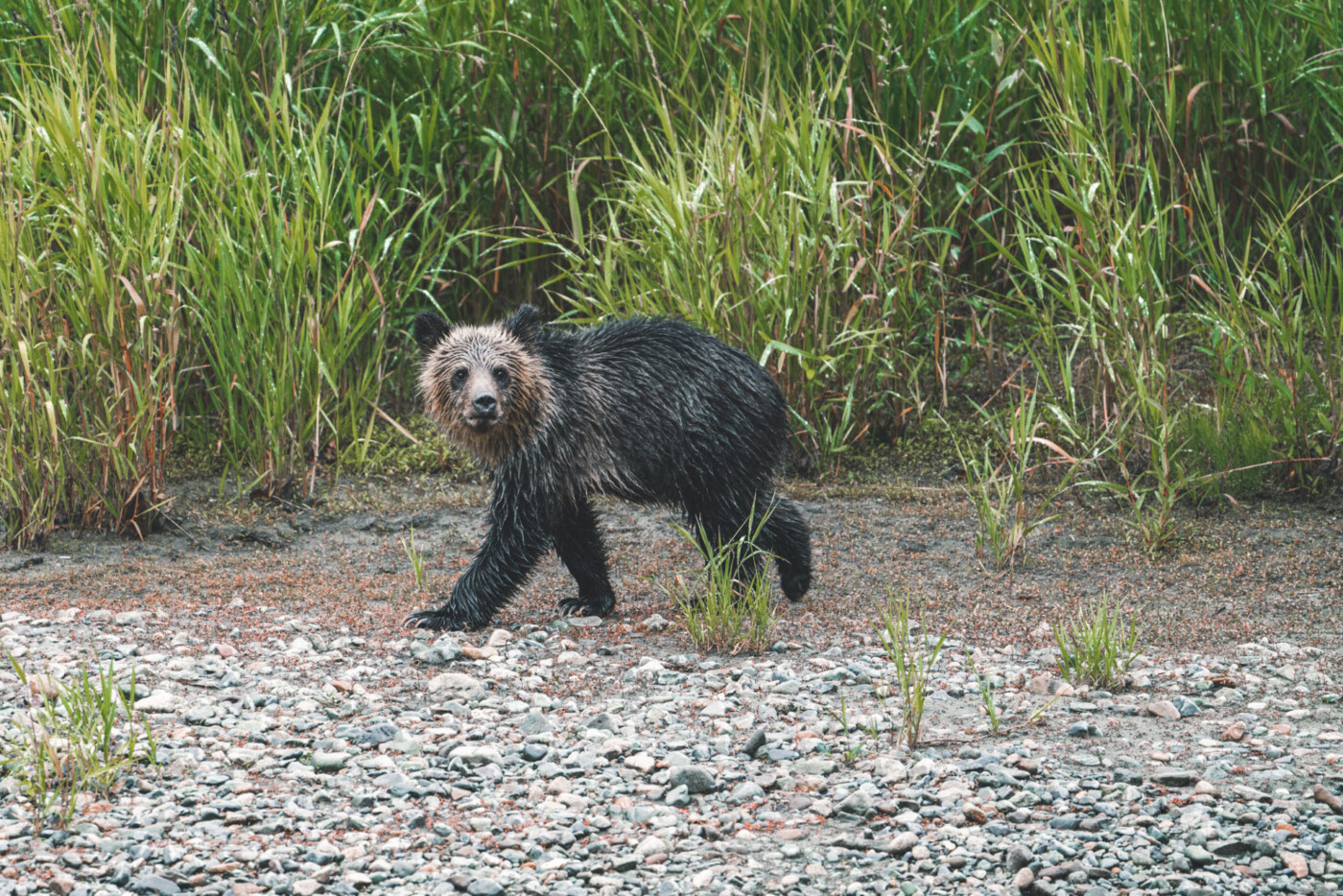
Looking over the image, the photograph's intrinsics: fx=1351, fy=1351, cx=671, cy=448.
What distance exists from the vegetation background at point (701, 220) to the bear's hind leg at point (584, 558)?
1.41 meters

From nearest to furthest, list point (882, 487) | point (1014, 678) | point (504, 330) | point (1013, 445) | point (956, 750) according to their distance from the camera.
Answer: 1. point (956, 750)
2. point (1014, 678)
3. point (504, 330)
4. point (1013, 445)
5. point (882, 487)

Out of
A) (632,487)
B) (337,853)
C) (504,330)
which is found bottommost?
(337,853)

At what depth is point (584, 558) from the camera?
493cm

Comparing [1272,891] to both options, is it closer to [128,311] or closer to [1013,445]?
[1013,445]

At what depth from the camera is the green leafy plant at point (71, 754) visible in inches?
120

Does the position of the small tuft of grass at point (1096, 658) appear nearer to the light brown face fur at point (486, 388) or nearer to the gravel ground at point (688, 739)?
the gravel ground at point (688, 739)

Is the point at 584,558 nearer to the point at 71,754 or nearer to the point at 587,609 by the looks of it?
the point at 587,609

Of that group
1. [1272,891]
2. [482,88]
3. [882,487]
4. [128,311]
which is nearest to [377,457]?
[128,311]

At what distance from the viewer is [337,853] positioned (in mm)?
2934

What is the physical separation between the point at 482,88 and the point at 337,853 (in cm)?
507

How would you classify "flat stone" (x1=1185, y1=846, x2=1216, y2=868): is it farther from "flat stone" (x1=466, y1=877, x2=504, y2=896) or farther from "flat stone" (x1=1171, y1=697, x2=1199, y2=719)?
"flat stone" (x1=466, y1=877, x2=504, y2=896)

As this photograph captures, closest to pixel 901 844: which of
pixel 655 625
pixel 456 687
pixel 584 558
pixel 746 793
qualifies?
pixel 746 793

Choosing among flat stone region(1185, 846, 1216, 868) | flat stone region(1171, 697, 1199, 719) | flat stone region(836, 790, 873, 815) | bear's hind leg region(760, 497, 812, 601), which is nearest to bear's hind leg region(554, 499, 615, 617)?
bear's hind leg region(760, 497, 812, 601)

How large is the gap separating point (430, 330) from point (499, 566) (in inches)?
36.2
